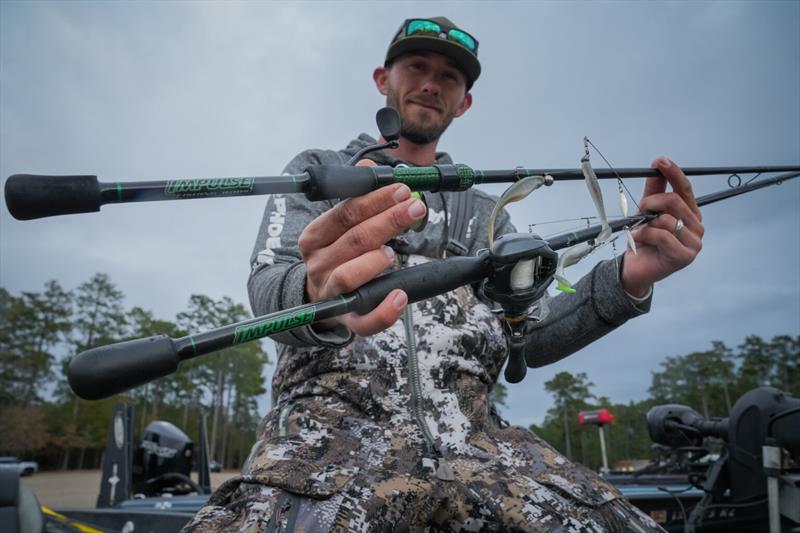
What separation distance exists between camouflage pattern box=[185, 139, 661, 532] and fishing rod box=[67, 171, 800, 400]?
0.30m

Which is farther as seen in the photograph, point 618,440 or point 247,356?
point 247,356

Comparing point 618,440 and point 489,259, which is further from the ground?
point 489,259

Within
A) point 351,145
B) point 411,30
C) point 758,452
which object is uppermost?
point 411,30

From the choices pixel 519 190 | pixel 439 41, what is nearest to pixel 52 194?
pixel 519 190

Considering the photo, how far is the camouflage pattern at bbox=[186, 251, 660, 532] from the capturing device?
1.56 metres

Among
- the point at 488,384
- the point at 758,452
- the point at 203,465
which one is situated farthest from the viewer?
the point at 203,465

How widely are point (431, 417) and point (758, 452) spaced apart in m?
3.25

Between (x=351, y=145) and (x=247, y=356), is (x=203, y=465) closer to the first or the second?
(x=351, y=145)

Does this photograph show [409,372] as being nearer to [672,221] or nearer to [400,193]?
[400,193]

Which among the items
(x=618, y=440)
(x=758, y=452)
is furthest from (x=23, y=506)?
(x=618, y=440)

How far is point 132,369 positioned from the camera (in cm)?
108

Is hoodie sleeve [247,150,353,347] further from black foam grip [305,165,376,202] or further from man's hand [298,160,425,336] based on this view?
black foam grip [305,165,376,202]

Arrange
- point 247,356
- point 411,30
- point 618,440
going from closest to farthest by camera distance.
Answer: point 411,30 < point 618,440 < point 247,356

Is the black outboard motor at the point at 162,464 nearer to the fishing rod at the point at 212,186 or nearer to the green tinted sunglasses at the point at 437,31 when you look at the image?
the green tinted sunglasses at the point at 437,31
